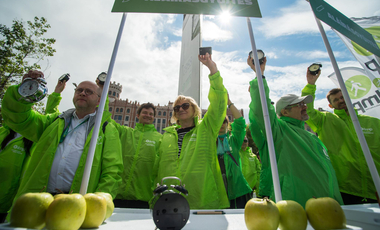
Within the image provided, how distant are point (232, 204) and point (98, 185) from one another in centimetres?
197

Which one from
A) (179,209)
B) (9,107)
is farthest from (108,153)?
(179,209)

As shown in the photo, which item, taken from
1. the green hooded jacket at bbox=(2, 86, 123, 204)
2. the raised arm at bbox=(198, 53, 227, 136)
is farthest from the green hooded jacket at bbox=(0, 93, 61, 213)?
the raised arm at bbox=(198, 53, 227, 136)

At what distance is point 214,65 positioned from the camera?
186 cm

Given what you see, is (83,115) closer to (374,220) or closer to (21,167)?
(21,167)

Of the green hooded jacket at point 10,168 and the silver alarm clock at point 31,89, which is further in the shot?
the green hooded jacket at point 10,168

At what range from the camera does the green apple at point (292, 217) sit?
32.7 inches

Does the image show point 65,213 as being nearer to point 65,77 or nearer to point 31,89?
point 31,89

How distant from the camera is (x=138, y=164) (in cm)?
274

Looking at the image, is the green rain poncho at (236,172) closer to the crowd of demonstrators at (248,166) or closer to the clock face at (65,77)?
the crowd of demonstrators at (248,166)

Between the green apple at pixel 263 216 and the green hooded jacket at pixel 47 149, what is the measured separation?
4.12ft

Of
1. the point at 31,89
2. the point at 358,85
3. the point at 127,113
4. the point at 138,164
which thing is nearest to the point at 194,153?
the point at 138,164

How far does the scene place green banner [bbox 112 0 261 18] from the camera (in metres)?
1.56

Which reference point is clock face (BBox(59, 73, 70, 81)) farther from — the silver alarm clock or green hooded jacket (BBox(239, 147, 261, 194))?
green hooded jacket (BBox(239, 147, 261, 194))

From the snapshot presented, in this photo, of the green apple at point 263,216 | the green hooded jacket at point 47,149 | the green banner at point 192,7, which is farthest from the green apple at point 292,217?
the green banner at point 192,7
